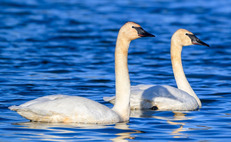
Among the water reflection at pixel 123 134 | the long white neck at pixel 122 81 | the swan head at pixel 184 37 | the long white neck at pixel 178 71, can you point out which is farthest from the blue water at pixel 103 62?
the swan head at pixel 184 37

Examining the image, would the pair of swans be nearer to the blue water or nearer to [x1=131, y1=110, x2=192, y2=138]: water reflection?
the blue water

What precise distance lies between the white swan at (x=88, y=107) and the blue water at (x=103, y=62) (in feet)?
0.42

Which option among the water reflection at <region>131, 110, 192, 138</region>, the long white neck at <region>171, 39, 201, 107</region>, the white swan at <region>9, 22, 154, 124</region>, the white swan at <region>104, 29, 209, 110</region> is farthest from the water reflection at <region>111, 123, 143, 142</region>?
the long white neck at <region>171, 39, 201, 107</region>

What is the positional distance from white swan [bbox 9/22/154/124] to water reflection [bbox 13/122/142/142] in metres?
0.11

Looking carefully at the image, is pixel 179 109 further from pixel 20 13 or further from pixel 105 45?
pixel 20 13

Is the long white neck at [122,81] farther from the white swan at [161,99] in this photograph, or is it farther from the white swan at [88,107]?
the white swan at [161,99]

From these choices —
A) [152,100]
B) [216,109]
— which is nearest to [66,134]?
[152,100]

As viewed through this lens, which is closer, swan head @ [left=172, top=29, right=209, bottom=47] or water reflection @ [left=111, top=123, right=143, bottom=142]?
water reflection @ [left=111, top=123, right=143, bottom=142]

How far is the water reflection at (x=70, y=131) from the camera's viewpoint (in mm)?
8430

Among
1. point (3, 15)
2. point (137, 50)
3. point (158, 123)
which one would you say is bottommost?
point (158, 123)

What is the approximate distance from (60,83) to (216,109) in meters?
4.25

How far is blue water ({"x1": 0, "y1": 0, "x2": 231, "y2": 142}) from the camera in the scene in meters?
9.03

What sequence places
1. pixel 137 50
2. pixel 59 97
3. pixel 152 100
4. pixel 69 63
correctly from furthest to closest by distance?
pixel 137 50 < pixel 69 63 < pixel 152 100 < pixel 59 97

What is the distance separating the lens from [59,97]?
9.36 meters
